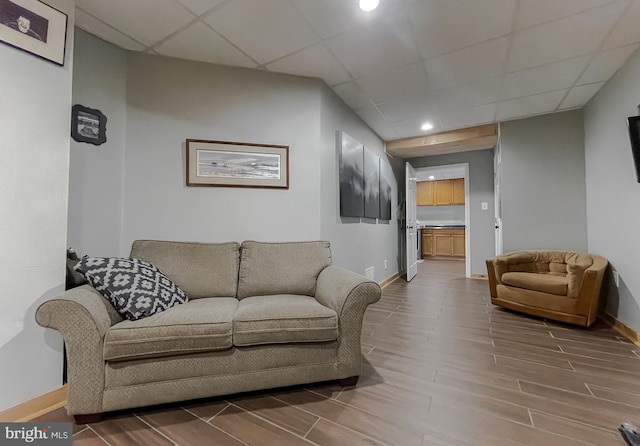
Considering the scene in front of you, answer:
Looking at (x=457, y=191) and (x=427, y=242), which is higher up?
(x=457, y=191)

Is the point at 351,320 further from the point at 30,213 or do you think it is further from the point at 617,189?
the point at 617,189

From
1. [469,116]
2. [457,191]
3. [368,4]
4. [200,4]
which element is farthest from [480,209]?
[200,4]

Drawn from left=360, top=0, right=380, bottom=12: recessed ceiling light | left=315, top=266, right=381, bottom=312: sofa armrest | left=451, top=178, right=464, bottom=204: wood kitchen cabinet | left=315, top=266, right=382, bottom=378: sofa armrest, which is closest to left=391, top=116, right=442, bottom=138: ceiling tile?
left=360, top=0, right=380, bottom=12: recessed ceiling light

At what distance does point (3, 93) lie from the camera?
131cm

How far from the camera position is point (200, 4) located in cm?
168

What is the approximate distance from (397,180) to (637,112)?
3182 millimetres

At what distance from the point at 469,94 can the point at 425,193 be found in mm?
5098

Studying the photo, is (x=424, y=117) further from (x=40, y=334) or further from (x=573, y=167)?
(x=40, y=334)

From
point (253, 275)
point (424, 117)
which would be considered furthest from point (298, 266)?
point (424, 117)

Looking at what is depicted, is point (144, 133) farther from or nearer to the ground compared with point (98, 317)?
farther from the ground

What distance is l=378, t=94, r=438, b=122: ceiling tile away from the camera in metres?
2.99

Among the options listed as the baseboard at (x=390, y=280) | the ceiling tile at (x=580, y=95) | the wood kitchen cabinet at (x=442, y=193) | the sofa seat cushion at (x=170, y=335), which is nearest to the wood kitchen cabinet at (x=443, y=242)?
the wood kitchen cabinet at (x=442, y=193)

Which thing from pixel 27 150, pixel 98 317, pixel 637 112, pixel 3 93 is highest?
pixel 637 112

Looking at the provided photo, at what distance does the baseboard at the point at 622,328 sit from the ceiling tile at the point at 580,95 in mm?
2244
